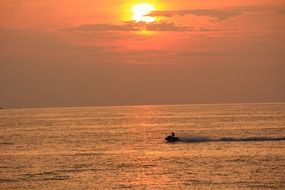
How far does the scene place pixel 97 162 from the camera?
75.2 metres

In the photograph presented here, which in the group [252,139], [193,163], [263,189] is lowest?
[263,189]

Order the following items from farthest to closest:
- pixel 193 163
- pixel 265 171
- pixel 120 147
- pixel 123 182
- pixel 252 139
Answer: pixel 252 139 → pixel 120 147 → pixel 193 163 → pixel 265 171 → pixel 123 182

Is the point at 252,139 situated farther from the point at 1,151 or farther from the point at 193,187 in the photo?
the point at 193,187

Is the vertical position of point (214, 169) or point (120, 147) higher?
point (120, 147)

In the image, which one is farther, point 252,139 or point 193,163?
point 252,139

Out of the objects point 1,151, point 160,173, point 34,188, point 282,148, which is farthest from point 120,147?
point 34,188

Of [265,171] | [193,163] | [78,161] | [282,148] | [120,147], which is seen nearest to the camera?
[265,171]

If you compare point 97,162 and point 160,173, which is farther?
point 97,162

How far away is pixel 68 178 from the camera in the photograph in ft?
201

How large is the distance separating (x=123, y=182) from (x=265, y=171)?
1383 centimetres

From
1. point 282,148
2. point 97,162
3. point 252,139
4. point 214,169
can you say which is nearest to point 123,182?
point 214,169

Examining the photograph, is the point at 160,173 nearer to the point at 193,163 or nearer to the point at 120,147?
the point at 193,163

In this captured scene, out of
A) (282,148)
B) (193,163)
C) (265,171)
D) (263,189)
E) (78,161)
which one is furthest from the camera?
(282,148)

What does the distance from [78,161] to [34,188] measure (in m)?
20.9
